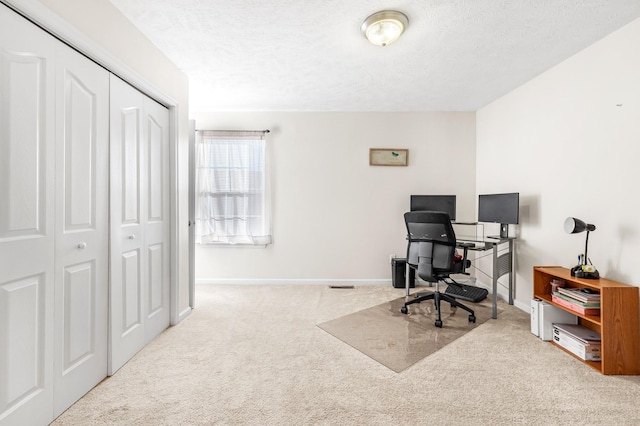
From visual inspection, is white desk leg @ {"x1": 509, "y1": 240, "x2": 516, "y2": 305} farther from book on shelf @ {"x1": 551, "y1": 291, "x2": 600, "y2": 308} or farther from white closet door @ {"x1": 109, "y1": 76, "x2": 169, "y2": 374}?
white closet door @ {"x1": 109, "y1": 76, "x2": 169, "y2": 374}

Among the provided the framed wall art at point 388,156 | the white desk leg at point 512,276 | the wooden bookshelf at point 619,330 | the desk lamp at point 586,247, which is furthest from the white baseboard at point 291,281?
the wooden bookshelf at point 619,330

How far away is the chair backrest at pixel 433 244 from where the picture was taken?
2645mm

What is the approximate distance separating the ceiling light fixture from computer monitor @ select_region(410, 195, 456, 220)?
2133 mm

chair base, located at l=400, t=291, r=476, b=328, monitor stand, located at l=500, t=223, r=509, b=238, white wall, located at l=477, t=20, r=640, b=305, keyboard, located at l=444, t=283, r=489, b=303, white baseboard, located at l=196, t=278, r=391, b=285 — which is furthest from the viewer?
white baseboard, located at l=196, t=278, r=391, b=285

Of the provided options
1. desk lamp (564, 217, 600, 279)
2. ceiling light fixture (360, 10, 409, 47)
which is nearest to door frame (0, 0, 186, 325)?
ceiling light fixture (360, 10, 409, 47)

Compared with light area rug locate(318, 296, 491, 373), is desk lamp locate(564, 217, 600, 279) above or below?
above

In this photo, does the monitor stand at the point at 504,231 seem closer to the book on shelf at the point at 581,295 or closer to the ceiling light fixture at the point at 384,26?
the book on shelf at the point at 581,295

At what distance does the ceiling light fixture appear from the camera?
1.86 metres

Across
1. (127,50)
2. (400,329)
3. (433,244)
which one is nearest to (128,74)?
(127,50)

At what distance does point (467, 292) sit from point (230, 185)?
3501 millimetres

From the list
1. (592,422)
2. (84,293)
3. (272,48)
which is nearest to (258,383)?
(84,293)

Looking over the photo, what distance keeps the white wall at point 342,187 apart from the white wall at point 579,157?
765mm

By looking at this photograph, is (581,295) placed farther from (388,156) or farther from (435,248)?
(388,156)

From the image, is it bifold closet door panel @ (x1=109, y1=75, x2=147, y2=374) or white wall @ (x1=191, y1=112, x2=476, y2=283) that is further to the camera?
white wall @ (x1=191, y1=112, x2=476, y2=283)
